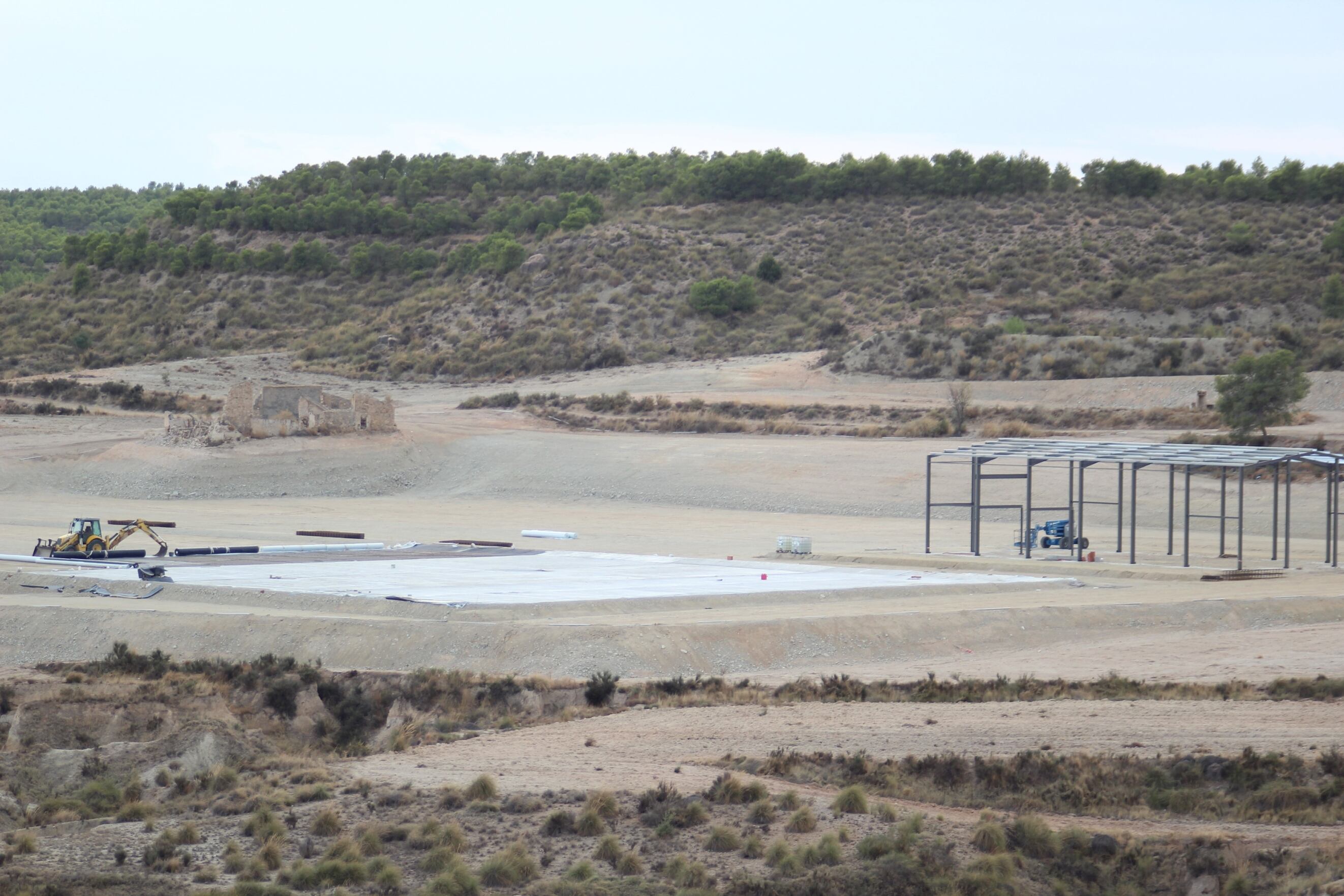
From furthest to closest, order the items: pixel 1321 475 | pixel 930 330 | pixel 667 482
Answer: pixel 930 330 < pixel 667 482 < pixel 1321 475

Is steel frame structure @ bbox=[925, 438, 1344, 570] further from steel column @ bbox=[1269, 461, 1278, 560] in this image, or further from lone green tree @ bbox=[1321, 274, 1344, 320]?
lone green tree @ bbox=[1321, 274, 1344, 320]

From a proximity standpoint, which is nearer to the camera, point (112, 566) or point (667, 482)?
point (112, 566)

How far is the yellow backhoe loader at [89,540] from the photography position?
99.1 feet

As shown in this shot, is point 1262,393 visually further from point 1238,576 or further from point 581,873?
point 581,873

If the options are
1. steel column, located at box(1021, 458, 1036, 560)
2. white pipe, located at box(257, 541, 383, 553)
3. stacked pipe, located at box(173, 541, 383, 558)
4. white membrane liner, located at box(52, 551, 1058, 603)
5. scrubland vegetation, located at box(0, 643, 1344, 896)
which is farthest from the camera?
white pipe, located at box(257, 541, 383, 553)

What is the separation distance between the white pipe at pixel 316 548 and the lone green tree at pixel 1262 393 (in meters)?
24.3

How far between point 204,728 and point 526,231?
81.0 meters

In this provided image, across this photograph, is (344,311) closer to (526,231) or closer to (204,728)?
(526,231)

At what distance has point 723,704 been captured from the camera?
18.4 meters

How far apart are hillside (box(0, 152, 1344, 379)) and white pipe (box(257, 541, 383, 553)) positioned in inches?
1324

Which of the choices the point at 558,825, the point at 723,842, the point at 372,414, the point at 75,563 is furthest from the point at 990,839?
the point at 372,414

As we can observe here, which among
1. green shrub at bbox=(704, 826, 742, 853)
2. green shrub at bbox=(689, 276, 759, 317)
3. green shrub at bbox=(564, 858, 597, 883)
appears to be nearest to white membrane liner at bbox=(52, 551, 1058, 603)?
green shrub at bbox=(704, 826, 742, 853)

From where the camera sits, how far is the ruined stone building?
4731cm

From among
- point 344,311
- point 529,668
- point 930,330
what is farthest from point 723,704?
point 344,311
